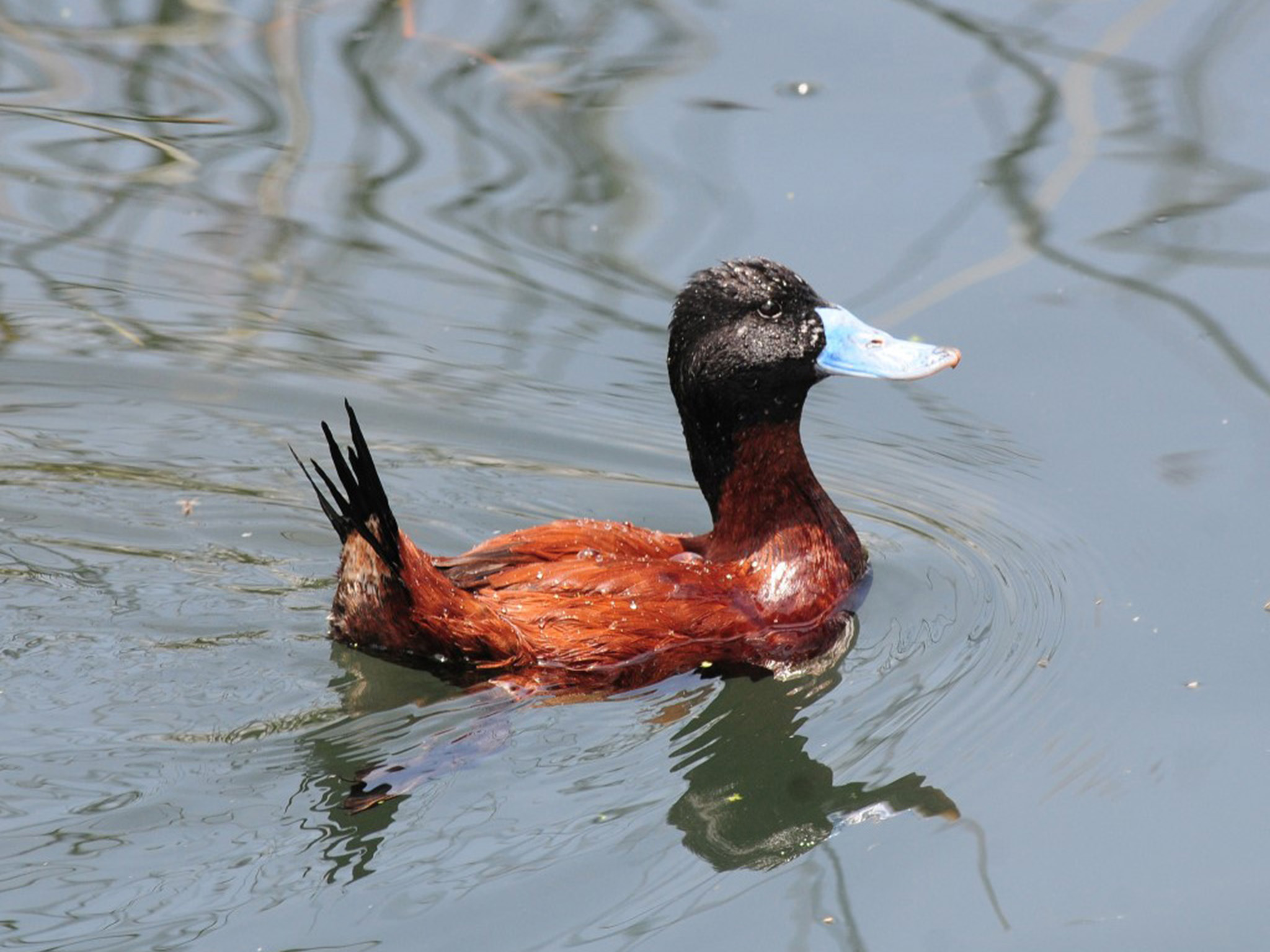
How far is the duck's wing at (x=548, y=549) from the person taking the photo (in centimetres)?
536

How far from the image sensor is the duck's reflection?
464cm

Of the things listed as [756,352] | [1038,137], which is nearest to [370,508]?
[756,352]

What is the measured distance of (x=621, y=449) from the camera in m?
6.53

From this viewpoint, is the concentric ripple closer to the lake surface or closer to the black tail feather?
the lake surface

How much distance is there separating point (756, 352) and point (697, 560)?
24.5 inches

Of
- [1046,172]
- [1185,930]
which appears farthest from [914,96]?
[1185,930]

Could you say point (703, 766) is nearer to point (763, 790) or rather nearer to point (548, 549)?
point (763, 790)

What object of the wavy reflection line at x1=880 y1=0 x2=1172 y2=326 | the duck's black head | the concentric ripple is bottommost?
the concentric ripple

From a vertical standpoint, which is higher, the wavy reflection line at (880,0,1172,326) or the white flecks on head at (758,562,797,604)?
the wavy reflection line at (880,0,1172,326)

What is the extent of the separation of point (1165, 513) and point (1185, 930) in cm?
194

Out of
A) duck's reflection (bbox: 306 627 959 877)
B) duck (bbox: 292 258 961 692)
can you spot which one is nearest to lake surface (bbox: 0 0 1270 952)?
duck's reflection (bbox: 306 627 959 877)

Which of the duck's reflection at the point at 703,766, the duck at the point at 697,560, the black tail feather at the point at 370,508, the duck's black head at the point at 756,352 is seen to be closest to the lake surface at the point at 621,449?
the duck's reflection at the point at 703,766

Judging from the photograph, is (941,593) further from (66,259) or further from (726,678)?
(66,259)

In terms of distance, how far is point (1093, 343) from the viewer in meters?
6.59
